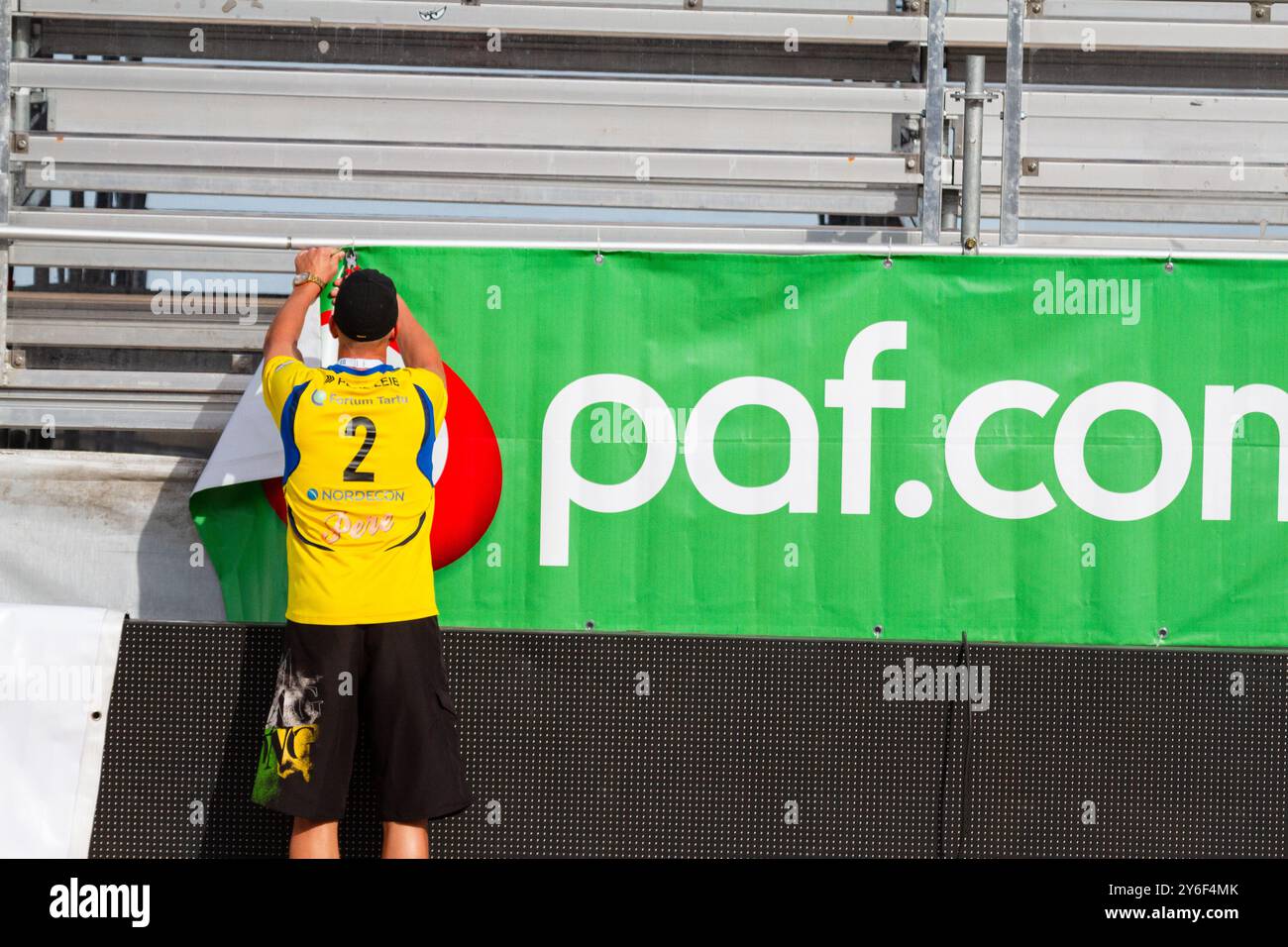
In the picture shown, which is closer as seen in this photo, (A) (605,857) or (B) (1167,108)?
(A) (605,857)

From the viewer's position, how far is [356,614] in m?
4.48

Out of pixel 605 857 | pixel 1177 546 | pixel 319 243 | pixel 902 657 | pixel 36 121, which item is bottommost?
pixel 605 857

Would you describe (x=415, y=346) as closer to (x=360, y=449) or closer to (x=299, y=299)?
(x=299, y=299)

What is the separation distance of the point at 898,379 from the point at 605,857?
2.28 m

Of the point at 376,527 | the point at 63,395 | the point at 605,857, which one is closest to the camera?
the point at 376,527

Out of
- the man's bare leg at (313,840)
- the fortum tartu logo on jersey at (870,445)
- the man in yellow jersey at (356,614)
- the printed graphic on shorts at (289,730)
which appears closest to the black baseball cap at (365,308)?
the man in yellow jersey at (356,614)

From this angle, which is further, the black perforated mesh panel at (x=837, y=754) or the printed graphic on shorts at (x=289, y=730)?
the black perforated mesh panel at (x=837, y=754)

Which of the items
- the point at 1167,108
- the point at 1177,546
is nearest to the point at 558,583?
the point at 1177,546

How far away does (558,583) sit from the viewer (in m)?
5.42

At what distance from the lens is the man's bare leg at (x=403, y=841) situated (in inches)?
179

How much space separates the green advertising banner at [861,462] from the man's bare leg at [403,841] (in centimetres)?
105

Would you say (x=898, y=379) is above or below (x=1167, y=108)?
below

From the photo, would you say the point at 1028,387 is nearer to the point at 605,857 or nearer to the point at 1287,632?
the point at 1287,632

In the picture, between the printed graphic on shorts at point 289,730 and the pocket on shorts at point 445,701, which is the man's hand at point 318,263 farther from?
the pocket on shorts at point 445,701
